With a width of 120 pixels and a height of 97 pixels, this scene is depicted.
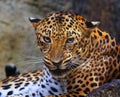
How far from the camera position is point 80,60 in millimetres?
7012

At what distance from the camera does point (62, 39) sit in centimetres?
679

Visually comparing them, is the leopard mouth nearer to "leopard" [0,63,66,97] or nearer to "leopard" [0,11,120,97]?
"leopard" [0,11,120,97]

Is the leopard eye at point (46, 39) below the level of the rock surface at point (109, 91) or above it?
above

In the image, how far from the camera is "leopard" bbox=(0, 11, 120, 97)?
267 inches

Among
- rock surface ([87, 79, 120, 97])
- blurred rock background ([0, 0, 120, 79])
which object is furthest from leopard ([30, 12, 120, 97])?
blurred rock background ([0, 0, 120, 79])

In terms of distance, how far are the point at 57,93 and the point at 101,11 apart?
3.51 m

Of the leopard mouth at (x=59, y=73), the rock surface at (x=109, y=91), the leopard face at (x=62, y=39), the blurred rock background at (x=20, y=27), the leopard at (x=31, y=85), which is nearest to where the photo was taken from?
the rock surface at (x=109, y=91)

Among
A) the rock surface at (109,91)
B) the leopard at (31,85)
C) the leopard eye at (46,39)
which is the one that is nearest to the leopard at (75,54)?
the leopard eye at (46,39)

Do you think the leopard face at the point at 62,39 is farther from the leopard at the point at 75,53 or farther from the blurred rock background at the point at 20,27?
the blurred rock background at the point at 20,27

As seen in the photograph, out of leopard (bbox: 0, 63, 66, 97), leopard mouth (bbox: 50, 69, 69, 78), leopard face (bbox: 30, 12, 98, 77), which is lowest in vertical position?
leopard (bbox: 0, 63, 66, 97)

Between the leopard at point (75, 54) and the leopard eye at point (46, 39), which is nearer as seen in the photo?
the leopard at point (75, 54)

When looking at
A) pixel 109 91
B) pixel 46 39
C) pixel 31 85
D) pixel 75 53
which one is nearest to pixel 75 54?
pixel 75 53

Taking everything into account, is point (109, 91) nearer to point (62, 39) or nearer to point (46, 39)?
point (62, 39)

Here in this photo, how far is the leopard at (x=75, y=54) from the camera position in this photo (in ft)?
22.2
